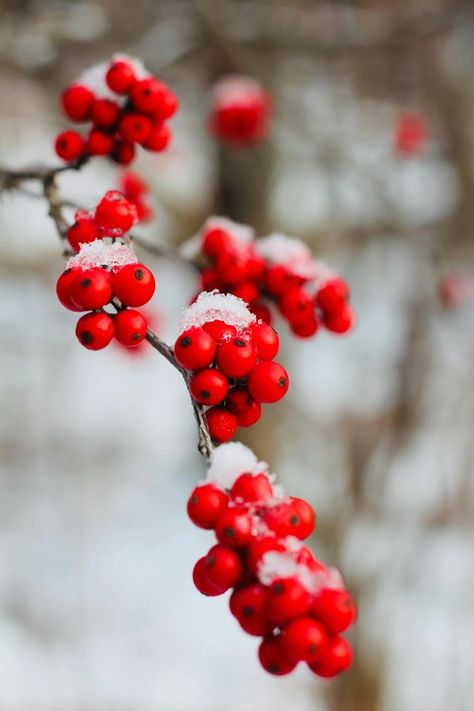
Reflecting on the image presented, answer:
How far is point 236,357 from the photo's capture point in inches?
45.0

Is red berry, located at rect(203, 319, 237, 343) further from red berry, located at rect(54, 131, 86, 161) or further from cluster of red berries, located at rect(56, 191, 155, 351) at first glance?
red berry, located at rect(54, 131, 86, 161)

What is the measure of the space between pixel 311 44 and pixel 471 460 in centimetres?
362

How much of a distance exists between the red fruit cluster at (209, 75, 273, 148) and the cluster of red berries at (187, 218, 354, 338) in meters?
2.37

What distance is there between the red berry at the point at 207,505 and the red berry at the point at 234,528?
0.07 ft

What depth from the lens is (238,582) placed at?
1.07m

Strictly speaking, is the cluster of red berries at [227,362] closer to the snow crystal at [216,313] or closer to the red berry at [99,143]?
the snow crystal at [216,313]

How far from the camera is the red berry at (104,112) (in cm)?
166

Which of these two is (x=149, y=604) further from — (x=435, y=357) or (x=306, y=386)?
(x=435, y=357)

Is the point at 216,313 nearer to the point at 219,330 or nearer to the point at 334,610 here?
the point at 219,330

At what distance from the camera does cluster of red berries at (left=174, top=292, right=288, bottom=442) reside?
113 cm

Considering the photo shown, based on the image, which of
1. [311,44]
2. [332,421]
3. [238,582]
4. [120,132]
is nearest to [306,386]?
[332,421]

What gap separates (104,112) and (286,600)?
1.21m

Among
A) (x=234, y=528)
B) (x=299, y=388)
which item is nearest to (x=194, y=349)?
(x=234, y=528)

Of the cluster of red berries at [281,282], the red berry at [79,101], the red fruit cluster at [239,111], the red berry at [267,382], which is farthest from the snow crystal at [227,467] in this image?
the red fruit cluster at [239,111]
